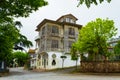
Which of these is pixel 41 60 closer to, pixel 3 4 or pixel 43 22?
pixel 43 22

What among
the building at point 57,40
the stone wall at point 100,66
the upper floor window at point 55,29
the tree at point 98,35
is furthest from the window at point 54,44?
the stone wall at point 100,66

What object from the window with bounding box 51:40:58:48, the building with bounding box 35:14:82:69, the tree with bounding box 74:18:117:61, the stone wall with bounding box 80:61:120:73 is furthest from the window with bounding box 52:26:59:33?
the stone wall with bounding box 80:61:120:73

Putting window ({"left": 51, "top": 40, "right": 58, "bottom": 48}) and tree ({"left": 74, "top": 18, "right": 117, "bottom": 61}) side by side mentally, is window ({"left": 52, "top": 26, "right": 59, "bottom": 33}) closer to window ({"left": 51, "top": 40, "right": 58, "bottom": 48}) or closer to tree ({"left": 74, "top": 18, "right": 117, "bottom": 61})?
window ({"left": 51, "top": 40, "right": 58, "bottom": 48})

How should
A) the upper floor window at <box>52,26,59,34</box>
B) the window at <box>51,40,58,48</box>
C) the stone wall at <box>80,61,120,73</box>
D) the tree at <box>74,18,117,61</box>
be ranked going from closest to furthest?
the stone wall at <box>80,61,120,73</box>
the tree at <box>74,18,117,61</box>
the window at <box>51,40,58,48</box>
the upper floor window at <box>52,26,59,34</box>

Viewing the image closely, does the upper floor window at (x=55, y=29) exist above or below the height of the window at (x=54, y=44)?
above

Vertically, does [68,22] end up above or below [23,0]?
above

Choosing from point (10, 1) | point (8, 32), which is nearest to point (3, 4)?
point (10, 1)

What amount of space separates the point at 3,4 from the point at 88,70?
34688 millimetres

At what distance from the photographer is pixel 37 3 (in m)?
7.11

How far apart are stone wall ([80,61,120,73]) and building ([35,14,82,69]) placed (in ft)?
58.3

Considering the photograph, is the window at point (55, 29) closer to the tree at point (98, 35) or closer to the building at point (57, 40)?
the building at point (57, 40)

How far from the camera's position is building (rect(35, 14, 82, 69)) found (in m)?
58.7

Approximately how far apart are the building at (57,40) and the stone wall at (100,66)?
58.3 feet

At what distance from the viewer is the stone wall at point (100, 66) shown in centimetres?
3831
